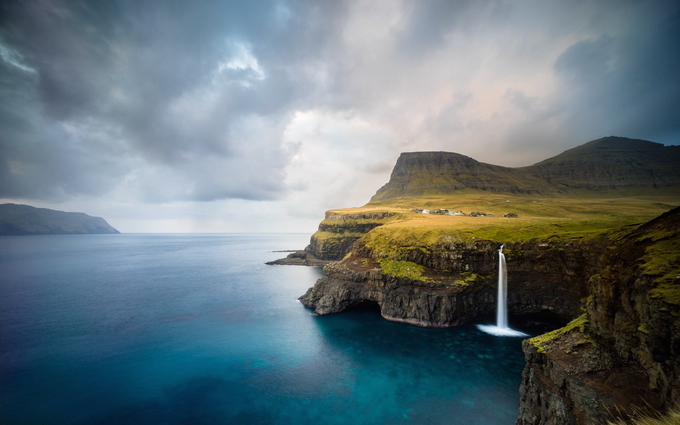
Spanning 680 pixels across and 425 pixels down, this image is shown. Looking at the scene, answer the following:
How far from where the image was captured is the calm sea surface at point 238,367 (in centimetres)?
2358

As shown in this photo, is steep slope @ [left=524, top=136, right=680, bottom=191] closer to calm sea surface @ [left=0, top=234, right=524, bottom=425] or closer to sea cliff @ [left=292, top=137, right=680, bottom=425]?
sea cliff @ [left=292, top=137, right=680, bottom=425]

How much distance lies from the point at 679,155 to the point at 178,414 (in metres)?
306

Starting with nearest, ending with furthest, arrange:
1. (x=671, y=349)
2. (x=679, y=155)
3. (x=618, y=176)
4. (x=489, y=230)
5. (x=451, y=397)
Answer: (x=671, y=349) → (x=451, y=397) → (x=489, y=230) → (x=618, y=176) → (x=679, y=155)

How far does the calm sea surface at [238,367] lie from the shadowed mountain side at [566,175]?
147 meters

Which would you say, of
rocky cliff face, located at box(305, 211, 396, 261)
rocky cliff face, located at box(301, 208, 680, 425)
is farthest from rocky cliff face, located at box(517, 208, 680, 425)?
rocky cliff face, located at box(305, 211, 396, 261)

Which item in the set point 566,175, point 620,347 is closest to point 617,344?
point 620,347

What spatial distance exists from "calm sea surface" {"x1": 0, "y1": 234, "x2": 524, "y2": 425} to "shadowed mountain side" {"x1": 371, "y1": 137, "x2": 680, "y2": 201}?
14715 cm

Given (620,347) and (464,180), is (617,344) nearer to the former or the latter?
(620,347)

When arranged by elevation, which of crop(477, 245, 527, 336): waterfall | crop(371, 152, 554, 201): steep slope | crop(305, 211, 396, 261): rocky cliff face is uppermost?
crop(371, 152, 554, 201): steep slope

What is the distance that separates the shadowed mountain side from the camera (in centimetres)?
15800

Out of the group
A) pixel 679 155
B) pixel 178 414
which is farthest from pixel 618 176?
pixel 178 414

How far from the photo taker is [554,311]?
40469 mm

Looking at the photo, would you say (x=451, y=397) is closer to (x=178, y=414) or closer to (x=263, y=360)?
(x=263, y=360)

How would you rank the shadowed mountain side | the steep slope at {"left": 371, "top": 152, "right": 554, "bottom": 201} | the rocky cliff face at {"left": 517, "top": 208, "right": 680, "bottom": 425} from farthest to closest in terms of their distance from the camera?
1. the steep slope at {"left": 371, "top": 152, "right": 554, "bottom": 201}
2. the shadowed mountain side
3. the rocky cliff face at {"left": 517, "top": 208, "right": 680, "bottom": 425}
